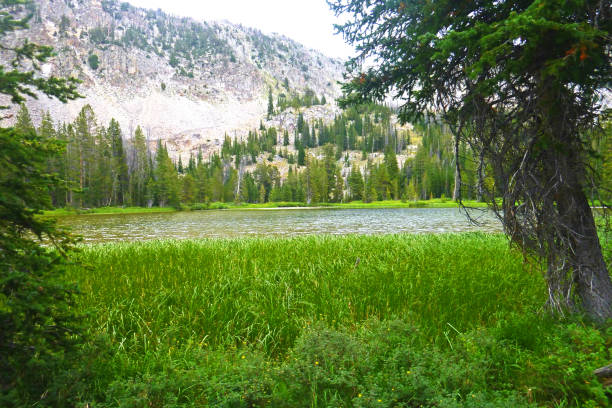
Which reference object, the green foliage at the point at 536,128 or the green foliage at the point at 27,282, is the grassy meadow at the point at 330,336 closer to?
the green foliage at the point at 27,282

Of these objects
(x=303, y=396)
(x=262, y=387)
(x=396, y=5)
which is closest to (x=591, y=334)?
(x=303, y=396)

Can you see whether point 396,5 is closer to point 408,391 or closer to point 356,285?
point 356,285

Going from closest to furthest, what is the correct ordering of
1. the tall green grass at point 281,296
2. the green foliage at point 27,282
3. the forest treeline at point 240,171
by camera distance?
the green foliage at point 27,282
the tall green grass at point 281,296
the forest treeline at point 240,171

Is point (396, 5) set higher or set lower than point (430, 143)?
lower

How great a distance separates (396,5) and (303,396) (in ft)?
17.3

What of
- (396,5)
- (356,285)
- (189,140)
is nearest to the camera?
(396,5)

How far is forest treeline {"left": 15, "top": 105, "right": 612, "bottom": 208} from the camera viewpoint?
2457 inches

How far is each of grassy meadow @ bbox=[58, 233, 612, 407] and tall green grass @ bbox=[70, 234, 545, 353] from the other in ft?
0.09

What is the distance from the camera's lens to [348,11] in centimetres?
502

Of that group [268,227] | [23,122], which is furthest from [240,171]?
[268,227]

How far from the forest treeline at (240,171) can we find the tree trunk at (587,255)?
1151 millimetres

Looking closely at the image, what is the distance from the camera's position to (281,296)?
201 inches

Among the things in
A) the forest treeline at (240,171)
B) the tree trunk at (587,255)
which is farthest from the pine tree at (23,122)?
the tree trunk at (587,255)

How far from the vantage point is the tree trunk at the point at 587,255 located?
11.9 ft
